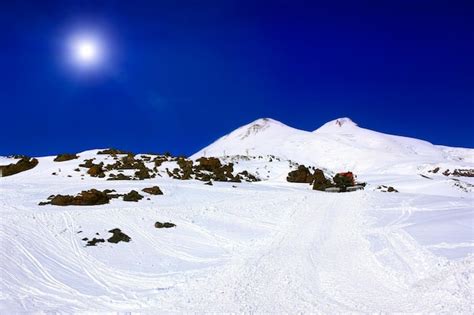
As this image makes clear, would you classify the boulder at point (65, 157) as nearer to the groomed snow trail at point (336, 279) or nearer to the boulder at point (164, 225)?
the boulder at point (164, 225)

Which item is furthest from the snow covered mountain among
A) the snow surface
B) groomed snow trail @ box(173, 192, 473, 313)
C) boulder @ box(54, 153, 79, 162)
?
groomed snow trail @ box(173, 192, 473, 313)

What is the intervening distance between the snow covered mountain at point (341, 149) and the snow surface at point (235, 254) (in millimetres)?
56452

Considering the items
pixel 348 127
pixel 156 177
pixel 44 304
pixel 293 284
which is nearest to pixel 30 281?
pixel 44 304

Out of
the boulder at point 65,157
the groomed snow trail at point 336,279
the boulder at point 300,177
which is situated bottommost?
the groomed snow trail at point 336,279

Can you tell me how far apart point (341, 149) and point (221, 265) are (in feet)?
281

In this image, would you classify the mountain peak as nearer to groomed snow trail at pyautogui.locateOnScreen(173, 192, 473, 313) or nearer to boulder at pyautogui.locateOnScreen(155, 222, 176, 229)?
boulder at pyautogui.locateOnScreen(155, 222, 176, 229)

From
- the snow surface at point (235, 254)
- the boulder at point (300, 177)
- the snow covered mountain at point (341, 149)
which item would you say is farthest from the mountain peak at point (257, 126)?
the snow surface at point (235, 254)

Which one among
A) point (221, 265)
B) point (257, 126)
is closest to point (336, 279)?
point (221, 265)

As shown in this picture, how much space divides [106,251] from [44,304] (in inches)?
165

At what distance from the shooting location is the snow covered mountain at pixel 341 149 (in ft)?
257

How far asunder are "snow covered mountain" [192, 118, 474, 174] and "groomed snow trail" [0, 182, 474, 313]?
60.2 metres

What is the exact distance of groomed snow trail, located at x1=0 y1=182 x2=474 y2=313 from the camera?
789 centimetres

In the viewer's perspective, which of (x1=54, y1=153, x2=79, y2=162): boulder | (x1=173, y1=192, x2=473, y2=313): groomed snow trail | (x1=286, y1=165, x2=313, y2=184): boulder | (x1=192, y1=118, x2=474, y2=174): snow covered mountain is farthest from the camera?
(x1=192, y1=118, x2=474, y2=174): snow covered mountain

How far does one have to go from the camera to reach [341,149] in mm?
92125
